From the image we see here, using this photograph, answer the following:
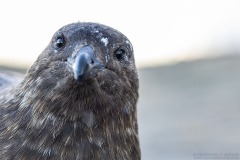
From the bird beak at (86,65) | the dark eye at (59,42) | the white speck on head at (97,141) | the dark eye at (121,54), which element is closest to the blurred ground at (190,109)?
the dark eye at (121,54)

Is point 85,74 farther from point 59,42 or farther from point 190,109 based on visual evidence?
point 190,109

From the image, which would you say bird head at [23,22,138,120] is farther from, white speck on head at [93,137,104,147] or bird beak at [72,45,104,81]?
white speck on head at [93,137,104,147]

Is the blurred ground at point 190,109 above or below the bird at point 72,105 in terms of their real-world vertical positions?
above

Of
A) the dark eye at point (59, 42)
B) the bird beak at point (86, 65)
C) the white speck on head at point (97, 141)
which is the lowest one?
the white speck on head at point (97, 141)

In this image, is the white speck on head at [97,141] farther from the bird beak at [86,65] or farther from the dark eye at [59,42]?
the dark eye at [59,42]

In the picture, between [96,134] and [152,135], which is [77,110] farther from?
[152,135]

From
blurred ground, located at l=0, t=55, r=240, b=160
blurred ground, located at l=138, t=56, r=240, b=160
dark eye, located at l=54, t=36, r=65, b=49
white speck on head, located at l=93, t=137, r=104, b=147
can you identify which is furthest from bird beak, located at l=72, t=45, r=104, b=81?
blurred ground, located at l=138, t=56, r=240, b=160
